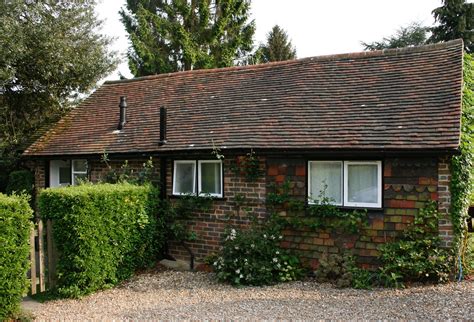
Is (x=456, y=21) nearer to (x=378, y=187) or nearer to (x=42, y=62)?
(x=378, y=187)

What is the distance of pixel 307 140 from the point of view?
28.6 ft

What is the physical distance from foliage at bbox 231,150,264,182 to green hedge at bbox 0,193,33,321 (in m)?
4.35

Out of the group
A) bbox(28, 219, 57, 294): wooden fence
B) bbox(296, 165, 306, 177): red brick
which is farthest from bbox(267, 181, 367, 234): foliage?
bbox(28, 219, 57, 294): wooden fence

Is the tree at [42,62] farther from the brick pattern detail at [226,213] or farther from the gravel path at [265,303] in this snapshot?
the gravel path at [265,303]

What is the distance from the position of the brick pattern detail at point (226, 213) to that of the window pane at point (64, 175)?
577 centimetres

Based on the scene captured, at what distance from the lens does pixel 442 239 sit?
756 cm

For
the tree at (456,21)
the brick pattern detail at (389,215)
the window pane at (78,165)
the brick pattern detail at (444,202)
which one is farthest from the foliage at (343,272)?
the tree at (456,21)

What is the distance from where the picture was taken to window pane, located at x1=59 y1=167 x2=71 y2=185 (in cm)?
1386

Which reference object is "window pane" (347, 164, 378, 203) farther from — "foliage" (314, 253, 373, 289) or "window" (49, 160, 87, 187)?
"window" (49, 160, 87, 187)

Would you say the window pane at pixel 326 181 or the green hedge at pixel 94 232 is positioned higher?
the window pane at pixel 326 181

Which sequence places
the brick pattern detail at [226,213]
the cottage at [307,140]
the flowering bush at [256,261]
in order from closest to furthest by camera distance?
the cottage at [307,140] → the flowering bush at [256,261] → the brick pattern detail at [226,213]

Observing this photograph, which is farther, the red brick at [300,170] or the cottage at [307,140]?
the red brick at [300,170]

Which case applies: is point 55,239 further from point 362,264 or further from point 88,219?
point 362,264

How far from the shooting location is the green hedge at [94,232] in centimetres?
755
